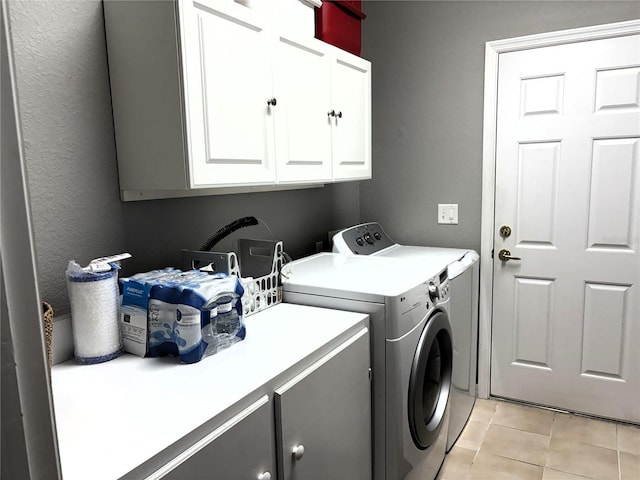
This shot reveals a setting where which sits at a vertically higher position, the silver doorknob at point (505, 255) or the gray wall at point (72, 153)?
the gray wall at point (72, 153)

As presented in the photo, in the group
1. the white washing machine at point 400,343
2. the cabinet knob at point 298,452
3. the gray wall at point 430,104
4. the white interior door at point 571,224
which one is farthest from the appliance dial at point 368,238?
the cabinet knob at point 298,452

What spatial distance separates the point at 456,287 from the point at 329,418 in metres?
1.09

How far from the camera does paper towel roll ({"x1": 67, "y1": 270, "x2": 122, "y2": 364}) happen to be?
4.26 ft

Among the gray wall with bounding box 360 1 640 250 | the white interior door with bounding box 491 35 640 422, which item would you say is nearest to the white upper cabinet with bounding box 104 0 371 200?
the gray wall with bounding box 360 1 640 250

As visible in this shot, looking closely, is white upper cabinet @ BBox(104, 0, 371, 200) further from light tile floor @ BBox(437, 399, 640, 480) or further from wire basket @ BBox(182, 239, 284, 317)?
light tile floor @ BBox(437, 399, 640, 480)

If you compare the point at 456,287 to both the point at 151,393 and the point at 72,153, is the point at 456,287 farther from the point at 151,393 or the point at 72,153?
the point at 72,153

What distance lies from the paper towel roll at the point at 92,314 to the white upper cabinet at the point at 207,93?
36cm

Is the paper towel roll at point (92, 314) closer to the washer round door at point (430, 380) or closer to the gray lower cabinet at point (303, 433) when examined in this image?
the gray lower cabinet at point (303, 433)

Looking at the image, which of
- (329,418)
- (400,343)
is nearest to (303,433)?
(329,418)

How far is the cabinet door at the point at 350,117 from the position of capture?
7.15 feet

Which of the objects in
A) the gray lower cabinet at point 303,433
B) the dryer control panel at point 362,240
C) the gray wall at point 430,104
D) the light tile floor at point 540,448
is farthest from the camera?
the gray wall at point 430,104

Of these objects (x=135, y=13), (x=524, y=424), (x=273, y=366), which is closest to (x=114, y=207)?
(x=135, y=13)

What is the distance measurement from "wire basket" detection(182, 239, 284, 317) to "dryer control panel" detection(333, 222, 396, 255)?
1.97 ft

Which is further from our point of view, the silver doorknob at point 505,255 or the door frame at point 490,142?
the silver doorknob at point 505,255
